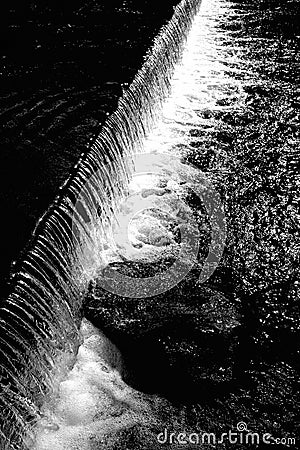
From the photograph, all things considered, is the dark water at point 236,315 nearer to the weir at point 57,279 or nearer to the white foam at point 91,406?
the white foam at point 91,406

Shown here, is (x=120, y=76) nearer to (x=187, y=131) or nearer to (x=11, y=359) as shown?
(x=187, y=131)

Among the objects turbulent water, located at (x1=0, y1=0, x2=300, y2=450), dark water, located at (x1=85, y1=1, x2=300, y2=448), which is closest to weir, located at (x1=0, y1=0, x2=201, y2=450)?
turbulent water, located at (x1=0, y1=0, x2=300, y2=450)

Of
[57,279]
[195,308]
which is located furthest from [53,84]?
[195,308]

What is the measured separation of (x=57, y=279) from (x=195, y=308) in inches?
43.1

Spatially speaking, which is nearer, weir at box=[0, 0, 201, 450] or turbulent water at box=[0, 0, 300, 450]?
weir at box=[0, 0, 201, 450]

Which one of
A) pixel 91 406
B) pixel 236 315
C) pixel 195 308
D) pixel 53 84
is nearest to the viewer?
pixel 91 406

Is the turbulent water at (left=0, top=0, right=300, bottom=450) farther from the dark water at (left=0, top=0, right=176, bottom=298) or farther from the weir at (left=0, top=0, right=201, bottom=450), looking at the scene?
the dark water at (left=0, top=0, right=176, bottom=298)

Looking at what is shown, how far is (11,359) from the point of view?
297 centimetres

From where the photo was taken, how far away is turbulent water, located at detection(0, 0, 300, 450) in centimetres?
317

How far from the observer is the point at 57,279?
3641 millimetres

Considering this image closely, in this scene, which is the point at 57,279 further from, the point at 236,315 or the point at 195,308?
the point at 236,315

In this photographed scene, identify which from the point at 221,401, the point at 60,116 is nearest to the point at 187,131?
the point at 60,116

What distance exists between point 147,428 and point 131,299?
1.12m

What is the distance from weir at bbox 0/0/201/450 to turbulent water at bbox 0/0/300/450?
0.03 metres
